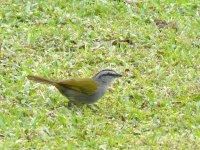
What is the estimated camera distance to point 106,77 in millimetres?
9859

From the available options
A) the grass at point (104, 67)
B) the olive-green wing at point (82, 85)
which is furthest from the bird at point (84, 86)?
the grass at point (104, 67)

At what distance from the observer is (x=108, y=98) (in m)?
10.1

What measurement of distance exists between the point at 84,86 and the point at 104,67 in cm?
149

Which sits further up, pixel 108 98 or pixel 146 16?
pixel 146 16

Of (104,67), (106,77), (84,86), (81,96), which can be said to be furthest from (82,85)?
(104,67)

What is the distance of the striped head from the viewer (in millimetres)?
9805

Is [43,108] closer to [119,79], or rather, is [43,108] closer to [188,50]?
[119,79]

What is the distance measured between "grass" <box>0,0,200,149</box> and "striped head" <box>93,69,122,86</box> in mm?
294

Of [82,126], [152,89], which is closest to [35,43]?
[152,89]

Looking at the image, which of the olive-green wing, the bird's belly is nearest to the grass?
the bird's belly

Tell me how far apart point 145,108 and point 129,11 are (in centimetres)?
351

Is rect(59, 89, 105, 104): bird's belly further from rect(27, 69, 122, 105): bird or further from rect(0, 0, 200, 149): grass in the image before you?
rect(0, 0, 200, 149): grass

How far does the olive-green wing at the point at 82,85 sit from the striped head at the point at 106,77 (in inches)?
3.1

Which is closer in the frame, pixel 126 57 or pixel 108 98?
pixel 108 98
